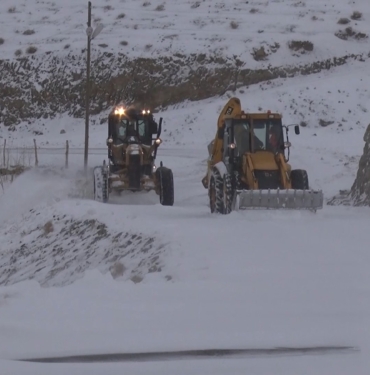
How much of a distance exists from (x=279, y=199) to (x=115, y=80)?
31.8 metres

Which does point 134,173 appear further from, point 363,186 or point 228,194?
point 363,186

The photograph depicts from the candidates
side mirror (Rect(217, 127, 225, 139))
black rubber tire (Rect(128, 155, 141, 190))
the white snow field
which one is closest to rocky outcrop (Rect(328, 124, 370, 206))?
the white snow field

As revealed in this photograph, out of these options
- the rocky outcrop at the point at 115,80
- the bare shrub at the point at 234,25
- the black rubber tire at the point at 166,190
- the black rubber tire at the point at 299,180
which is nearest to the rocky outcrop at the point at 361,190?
the black rubber tire at the point at 299,180

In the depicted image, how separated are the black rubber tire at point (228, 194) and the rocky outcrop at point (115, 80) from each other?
27.6m

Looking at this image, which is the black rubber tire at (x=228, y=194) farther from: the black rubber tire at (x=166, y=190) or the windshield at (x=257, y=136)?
the black rubber tire at (x=166, y=190)

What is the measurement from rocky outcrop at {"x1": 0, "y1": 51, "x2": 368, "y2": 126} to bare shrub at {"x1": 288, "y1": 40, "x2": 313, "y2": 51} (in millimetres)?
1313

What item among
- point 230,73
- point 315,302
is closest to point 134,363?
point 315,302

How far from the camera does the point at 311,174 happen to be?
23.2 meters

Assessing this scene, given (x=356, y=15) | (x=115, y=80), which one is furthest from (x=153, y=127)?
(x=356, y=15)

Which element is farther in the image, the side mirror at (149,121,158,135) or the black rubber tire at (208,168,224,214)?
the side mirror at (149,121,158,135)

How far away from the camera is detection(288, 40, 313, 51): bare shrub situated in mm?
44344

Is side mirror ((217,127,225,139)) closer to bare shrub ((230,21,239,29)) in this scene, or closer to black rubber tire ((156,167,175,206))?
black rubber tire ((156,167,175,206))

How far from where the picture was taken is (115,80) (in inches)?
1754

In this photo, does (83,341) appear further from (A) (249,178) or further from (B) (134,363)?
(A) (249,178)
